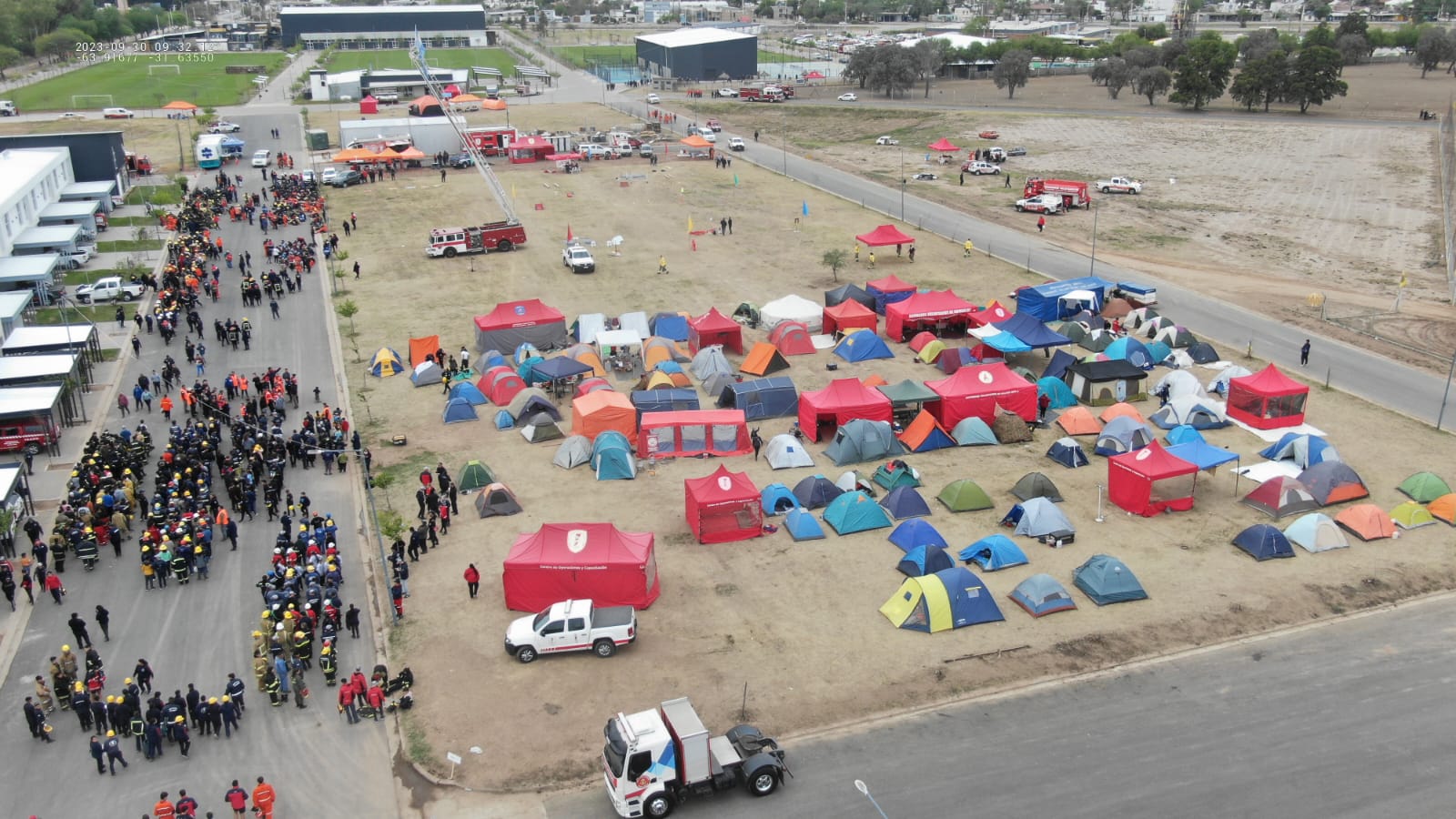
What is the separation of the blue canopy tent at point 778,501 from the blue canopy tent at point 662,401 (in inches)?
239

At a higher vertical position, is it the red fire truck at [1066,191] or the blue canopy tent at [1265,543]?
the red fire truck at [1066,191]

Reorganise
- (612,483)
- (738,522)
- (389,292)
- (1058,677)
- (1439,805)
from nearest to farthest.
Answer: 1. (1439,805)
2. (1058,677)
3. (738,522)
4. (612,483)
5. (389,292)

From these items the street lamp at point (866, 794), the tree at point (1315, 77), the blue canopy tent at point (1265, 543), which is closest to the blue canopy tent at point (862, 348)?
the blue canopy tent at point (1265, 543)

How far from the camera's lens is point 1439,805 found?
56.7 ft

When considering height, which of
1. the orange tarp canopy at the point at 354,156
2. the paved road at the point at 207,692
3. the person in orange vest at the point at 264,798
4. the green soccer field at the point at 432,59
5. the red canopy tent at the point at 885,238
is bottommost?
the paved road at the point at 207,692

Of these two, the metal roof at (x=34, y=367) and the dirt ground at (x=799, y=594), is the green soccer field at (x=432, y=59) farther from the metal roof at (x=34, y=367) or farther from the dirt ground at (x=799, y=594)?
the dirt ground at (x=799, y=594)

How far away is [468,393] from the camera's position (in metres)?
34.1

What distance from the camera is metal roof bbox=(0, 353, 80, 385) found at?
107 feet

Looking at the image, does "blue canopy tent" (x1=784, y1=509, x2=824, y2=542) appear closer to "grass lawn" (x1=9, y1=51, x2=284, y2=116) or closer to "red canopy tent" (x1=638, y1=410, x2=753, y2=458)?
"red canopy tent" (x1=638, y1=410, x2=753, y2=458)

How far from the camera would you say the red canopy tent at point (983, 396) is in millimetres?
31906

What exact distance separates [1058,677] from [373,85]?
108286 millimetres

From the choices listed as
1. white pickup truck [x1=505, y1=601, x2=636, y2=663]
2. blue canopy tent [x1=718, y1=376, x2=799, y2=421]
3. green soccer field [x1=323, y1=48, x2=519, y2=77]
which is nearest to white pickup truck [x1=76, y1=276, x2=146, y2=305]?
blue canopy tent [x1=718, y1=376, x2=799, y2=421]

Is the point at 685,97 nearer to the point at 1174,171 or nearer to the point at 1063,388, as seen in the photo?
the point at 1174,171

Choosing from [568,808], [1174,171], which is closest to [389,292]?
[568,808]
